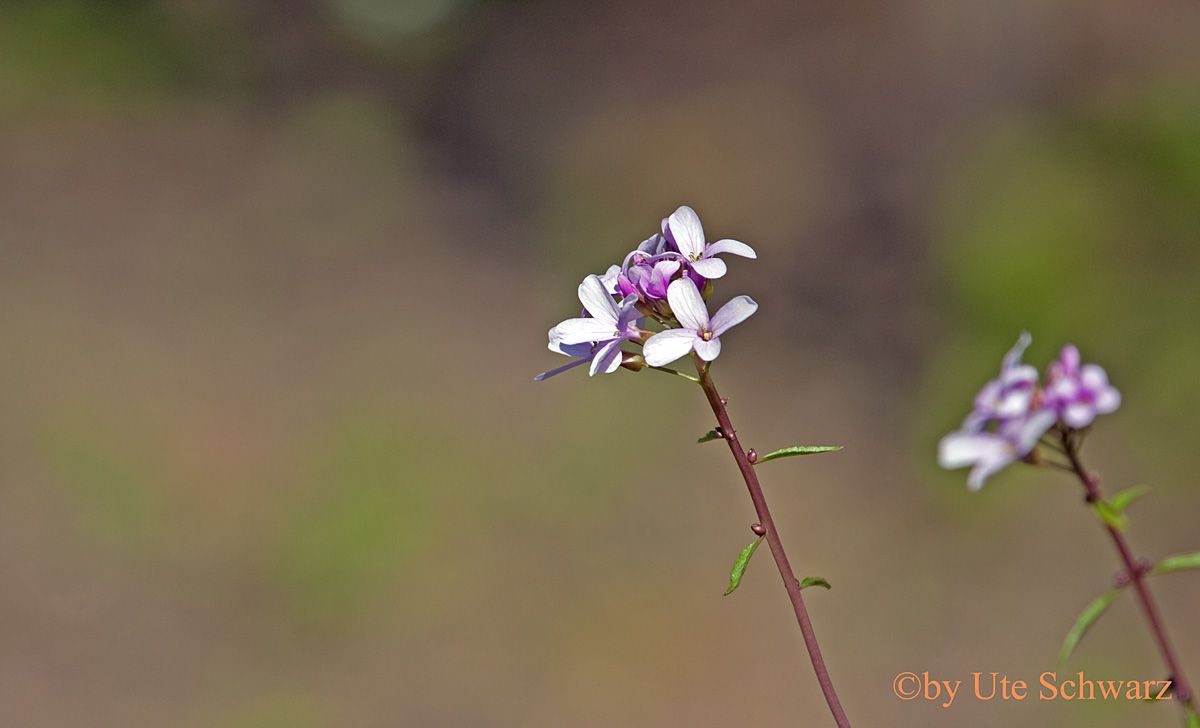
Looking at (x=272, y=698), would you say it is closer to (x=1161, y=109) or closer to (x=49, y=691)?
(x=49, y=691)

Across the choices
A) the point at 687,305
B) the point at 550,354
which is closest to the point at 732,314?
the point at 687,305

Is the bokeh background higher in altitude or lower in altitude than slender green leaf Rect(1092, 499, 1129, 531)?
higher

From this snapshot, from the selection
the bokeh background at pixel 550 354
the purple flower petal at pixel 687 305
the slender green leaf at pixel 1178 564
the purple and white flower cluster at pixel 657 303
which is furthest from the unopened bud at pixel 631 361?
the bokeh background at pixel 550 354

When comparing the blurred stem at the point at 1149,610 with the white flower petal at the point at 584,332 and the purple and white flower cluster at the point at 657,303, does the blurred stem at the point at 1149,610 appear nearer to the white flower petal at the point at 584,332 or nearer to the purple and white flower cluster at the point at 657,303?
the purple and white flower cluster at the point at 657,303

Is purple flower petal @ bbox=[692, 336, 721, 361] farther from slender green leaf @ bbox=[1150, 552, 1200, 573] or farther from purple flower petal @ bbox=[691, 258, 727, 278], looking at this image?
slender green leaf @ bbox=[1150, 552, 1200, 573]

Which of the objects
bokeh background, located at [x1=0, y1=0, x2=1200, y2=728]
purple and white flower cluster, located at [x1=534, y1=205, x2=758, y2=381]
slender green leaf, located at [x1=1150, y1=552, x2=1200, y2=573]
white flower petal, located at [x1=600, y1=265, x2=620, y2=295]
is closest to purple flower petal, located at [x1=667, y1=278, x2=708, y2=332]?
purple and white flower cluster, located at [x1=534, y1=205, x2=758, y2=381]

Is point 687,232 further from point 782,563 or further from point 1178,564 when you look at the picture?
point 1178,564
